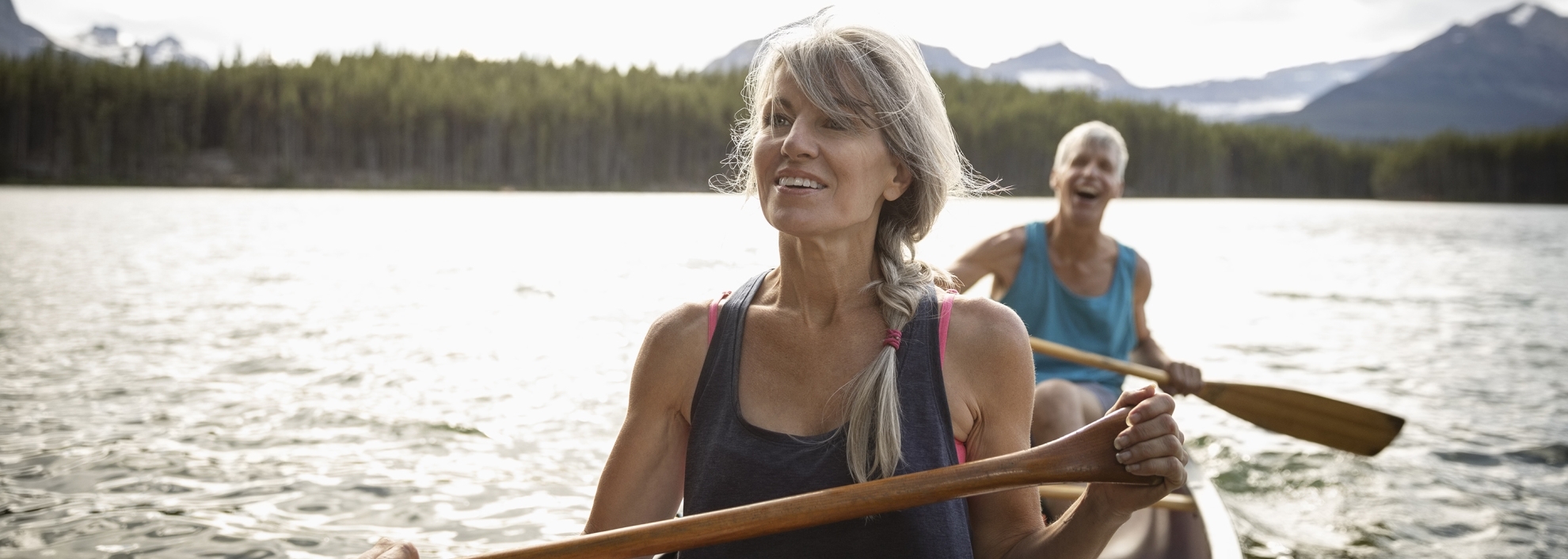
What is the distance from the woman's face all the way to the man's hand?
10.9 ft

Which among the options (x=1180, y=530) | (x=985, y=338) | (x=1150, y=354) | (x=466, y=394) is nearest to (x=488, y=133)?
(x=466, y=394)

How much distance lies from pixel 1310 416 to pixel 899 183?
11.5ft

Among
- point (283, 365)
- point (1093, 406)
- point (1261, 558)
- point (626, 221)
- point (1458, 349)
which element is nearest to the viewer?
point (1093, 406)

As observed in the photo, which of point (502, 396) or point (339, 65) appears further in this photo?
point (339, 65)

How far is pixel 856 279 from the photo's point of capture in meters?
2.14

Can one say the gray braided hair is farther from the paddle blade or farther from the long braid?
the paddle blade

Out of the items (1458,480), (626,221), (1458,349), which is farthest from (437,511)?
(626,221)

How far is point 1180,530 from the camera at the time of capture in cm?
386

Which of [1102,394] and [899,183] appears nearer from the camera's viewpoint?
[899,183]

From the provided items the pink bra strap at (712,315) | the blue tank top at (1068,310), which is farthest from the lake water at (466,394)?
the blue tank top at (1068,310)

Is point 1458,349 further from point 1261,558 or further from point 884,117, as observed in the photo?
point 884,117

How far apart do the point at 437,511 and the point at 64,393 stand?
3589 mm

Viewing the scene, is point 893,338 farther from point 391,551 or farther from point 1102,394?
point 1102,394

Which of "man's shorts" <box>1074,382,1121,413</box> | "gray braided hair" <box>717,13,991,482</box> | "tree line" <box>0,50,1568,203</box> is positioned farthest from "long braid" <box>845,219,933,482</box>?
"tree line" <box>0,50,1568,203</box>
